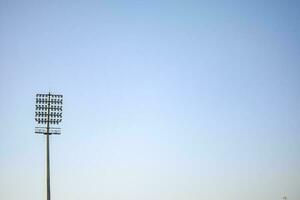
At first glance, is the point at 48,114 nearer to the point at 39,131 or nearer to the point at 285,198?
the point at 39,131

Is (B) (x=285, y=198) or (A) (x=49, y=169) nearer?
(A) (x=49, y=169)

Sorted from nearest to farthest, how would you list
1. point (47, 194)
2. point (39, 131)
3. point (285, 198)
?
point (47, 194) < point (39, 131) < point (285, 198)

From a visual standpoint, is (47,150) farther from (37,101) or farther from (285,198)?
(285,198)

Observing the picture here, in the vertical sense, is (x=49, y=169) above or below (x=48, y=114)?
below

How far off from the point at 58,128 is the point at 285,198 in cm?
6466

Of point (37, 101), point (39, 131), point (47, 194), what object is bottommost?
point (47, 194)

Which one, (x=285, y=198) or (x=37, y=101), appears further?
(x=285, y=198)

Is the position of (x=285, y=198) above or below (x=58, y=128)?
below

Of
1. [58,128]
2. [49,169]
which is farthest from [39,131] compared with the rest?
[49,169]

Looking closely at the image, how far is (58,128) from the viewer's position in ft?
102

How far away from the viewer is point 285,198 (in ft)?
256

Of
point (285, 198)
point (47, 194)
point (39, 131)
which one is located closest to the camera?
point (47, 194)

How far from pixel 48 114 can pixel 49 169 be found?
5.11 m

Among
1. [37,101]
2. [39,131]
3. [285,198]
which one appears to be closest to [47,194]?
[39,131]
